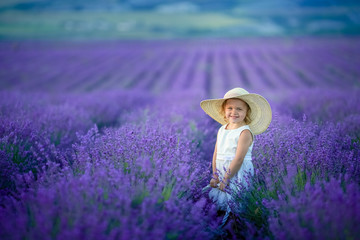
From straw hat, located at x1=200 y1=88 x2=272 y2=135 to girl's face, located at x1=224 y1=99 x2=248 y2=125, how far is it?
0.05 metres

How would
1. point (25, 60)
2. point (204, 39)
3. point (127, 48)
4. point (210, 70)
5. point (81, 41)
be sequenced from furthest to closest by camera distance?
point (204, 39) → point (81, 41) → point (127, 48) → point (25, 60) → point (210, 70)

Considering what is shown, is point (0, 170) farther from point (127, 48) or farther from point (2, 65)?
point (127, 48)

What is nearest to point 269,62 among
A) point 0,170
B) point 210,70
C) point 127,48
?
point 210,70

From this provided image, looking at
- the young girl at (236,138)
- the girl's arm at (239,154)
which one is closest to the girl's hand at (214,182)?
the young girl at (236,138)

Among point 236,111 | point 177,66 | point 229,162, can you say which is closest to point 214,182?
point 229,162

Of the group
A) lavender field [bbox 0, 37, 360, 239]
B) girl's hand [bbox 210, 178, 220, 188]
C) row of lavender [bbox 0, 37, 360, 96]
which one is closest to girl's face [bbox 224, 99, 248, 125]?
lavender field [bbox 0, 37, 360, 239]

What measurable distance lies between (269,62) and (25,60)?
13.3 meters

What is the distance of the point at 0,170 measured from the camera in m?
1.91

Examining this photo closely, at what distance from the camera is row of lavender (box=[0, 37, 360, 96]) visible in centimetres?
1127

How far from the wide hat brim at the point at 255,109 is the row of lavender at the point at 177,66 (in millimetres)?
6175

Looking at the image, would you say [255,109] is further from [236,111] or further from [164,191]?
[164,191]

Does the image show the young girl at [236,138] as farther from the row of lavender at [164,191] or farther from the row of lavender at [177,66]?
the row of lavender at [177,66]

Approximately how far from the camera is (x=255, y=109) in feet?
7.49

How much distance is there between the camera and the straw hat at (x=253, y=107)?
2.17 meters
